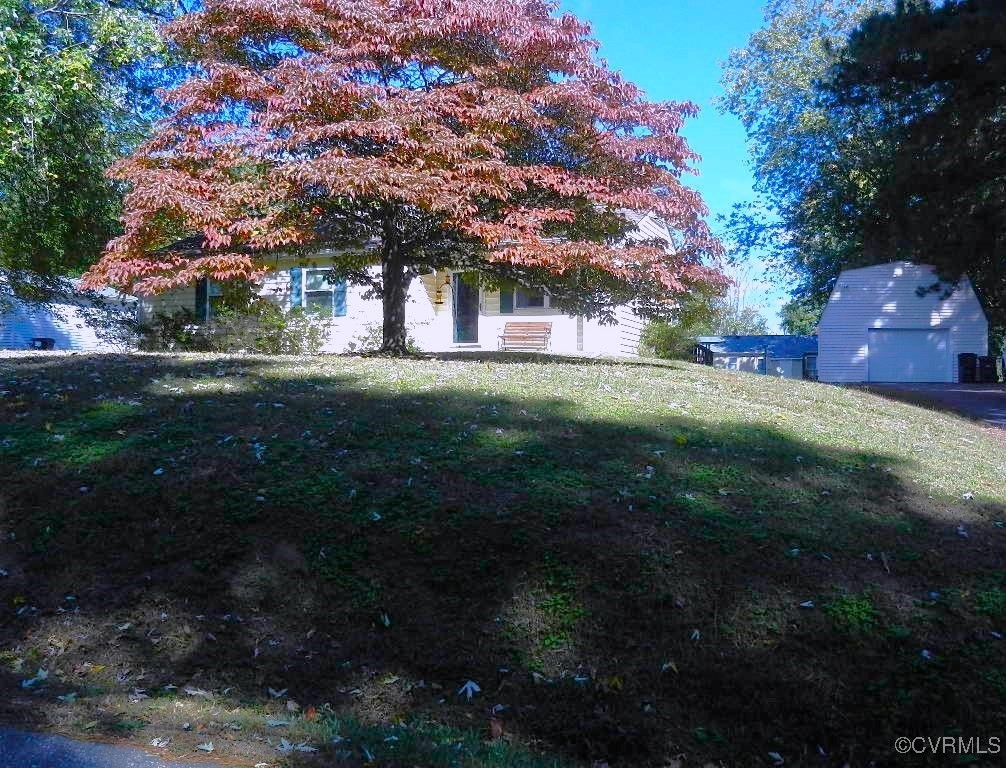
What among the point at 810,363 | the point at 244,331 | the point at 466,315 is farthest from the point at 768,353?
the point at 244,331

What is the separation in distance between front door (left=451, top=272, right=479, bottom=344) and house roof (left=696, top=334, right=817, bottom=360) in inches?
795

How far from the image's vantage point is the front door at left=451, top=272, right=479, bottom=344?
21939 mm

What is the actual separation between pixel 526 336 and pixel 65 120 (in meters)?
10.4

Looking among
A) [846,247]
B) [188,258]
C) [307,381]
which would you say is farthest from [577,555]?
[846,247]

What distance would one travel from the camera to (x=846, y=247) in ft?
106

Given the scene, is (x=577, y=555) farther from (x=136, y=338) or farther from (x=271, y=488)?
(x=136, y=338)

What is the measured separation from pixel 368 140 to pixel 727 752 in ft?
32.6

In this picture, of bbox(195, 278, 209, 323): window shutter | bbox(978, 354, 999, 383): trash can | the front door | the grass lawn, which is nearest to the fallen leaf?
the grass lawn

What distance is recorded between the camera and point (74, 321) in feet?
99.6

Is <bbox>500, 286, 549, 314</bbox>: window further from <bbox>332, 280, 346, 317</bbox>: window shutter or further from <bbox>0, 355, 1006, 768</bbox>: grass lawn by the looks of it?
<bbox>0, 355, 1006, 768</bbox>: grass lawn

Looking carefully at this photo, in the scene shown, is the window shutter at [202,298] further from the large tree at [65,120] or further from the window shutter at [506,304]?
the window shutter at [506,304]

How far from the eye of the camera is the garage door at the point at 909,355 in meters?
27.0

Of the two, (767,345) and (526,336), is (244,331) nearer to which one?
(526,336)

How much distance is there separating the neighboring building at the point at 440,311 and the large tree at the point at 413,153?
251 inches
